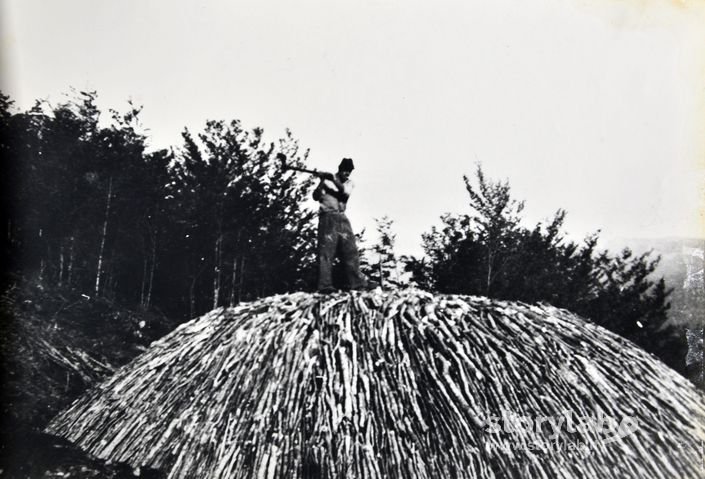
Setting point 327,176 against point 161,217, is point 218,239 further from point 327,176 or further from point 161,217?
point 327,176

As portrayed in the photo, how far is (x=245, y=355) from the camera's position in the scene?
5723 millimetres

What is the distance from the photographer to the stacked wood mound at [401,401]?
4840 millimetres

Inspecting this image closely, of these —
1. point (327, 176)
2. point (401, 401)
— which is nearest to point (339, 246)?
point (327, 176)

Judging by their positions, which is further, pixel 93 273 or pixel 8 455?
pixel 93 273

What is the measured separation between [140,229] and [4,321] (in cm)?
1245

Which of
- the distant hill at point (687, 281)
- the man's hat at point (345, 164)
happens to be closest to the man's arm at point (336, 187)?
the man's hat at point (345, 164)

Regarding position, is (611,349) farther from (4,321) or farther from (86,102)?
(86,102)

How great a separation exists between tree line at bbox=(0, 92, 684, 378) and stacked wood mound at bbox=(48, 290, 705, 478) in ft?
47.1

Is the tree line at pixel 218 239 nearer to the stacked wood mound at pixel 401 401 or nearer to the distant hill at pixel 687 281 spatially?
the distant hill at pixel 687 281

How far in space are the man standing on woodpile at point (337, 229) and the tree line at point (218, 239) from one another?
510 inches

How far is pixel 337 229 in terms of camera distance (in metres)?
7.24

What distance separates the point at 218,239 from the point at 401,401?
18.2m

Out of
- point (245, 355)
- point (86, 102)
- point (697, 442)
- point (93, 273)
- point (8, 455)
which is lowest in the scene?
point (8, 455)

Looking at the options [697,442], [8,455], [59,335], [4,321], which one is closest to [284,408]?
→ [8,455]
